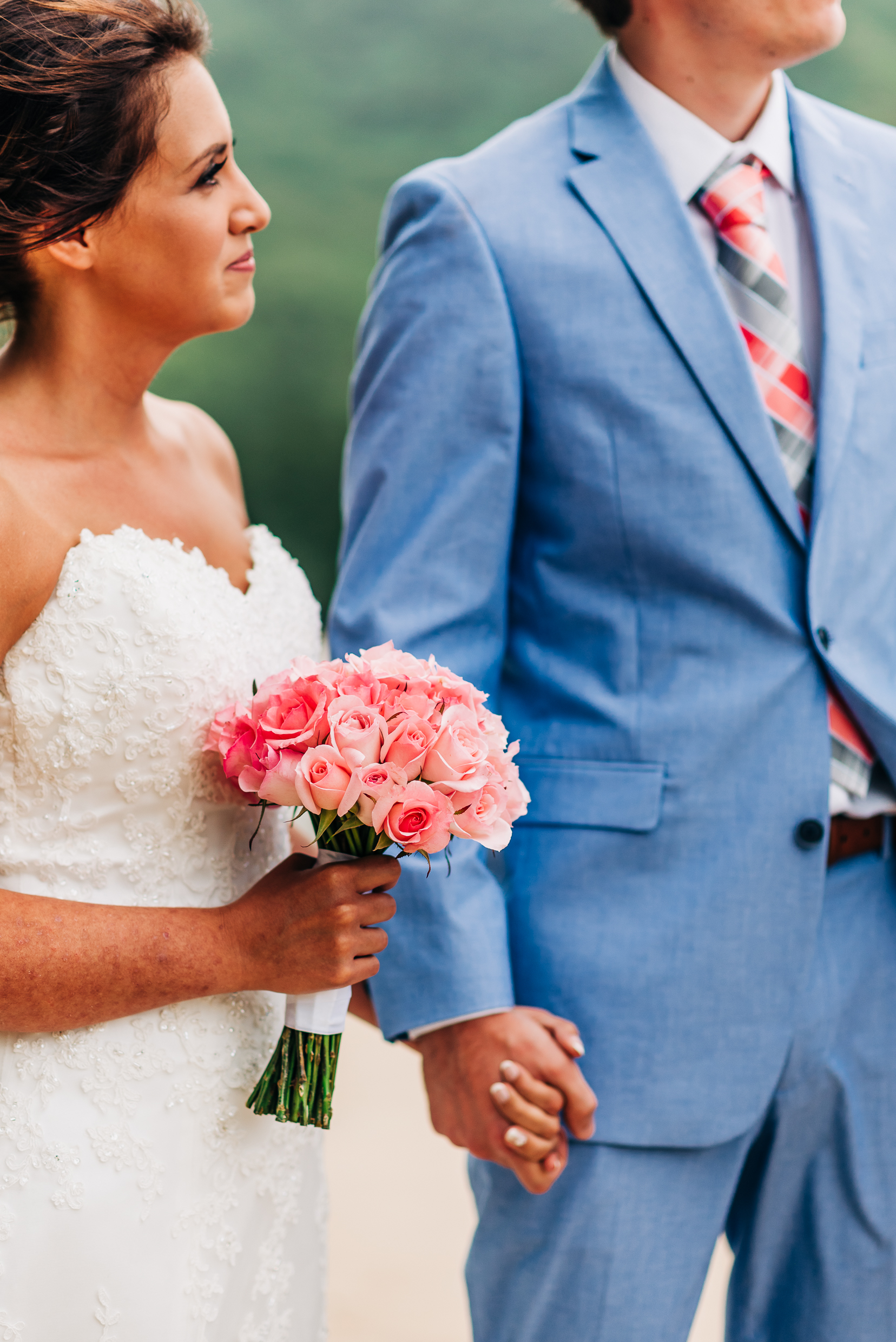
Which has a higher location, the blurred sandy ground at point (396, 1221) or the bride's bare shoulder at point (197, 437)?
the bride's bare shoulder at point (197, 437)

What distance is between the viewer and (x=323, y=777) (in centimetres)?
112

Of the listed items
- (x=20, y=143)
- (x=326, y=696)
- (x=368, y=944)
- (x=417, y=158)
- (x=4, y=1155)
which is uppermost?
(x=20, y=143)

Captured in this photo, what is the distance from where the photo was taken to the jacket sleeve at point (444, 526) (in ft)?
4.62

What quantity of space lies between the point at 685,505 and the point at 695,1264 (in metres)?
0.88

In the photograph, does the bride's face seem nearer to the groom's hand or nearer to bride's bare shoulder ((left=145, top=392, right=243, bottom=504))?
bride's bare shoulder ((left=145, top=392, right=243, bottom=504))

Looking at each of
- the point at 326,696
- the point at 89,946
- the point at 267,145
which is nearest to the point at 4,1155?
the point at 89,946

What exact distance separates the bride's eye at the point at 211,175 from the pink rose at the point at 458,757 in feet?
2.10

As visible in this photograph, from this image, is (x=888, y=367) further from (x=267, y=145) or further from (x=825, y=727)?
(x=267, y=145)

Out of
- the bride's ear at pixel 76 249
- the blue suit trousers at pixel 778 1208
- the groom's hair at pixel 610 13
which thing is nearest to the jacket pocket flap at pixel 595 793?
the blue suit trousers at pixel 778 1208

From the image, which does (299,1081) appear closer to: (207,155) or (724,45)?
(207,155)

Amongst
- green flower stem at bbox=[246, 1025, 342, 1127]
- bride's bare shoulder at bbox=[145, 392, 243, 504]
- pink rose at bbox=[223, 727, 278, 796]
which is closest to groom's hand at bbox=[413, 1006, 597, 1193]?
green flower stem at bbox=[246, 1025, 342, 1127]

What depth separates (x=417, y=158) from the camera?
348 inches

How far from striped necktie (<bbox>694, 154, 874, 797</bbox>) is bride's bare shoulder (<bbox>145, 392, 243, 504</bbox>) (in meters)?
0.67

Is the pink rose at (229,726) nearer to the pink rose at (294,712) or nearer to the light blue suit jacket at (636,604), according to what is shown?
the pink rose at (294,712)
